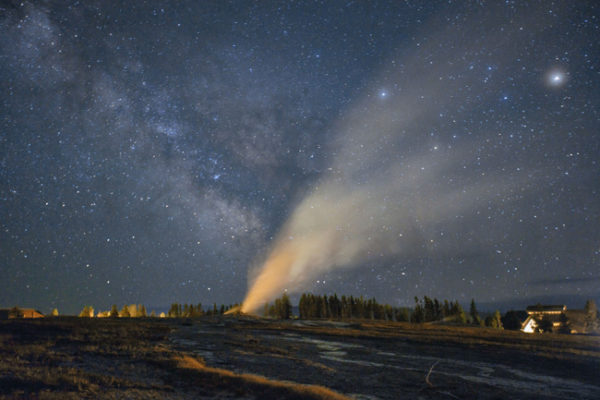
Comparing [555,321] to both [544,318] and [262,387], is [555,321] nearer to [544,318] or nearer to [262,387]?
[544,318]

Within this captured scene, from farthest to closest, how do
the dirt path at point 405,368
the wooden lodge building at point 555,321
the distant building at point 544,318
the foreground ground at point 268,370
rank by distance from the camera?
the distant building at point 544,318
the wooden lodge building at point 555,321
the dirt path at point 405,368
the foreground ground at point 268,370

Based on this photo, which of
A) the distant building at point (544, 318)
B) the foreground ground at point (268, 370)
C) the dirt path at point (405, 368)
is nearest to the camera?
the foreground ground at point (268, 370)

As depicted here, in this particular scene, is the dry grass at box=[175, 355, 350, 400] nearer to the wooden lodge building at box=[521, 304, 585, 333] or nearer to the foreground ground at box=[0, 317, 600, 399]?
the foreground ground at box=[0, 317, 600, 399]

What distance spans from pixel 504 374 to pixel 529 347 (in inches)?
632

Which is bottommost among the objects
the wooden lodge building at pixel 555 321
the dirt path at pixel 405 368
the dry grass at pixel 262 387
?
the wooden lodge building at pixel 555 321

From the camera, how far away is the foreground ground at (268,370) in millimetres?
13438

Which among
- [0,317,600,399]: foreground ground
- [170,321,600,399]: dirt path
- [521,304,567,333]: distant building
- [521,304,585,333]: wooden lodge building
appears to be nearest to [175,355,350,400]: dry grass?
[0,317,600,399]: foreground ground

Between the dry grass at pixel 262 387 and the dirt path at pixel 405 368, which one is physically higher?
the dry grass at pixel 262 387

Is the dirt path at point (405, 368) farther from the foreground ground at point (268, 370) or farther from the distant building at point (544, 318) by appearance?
the distant building at point (544, 318)

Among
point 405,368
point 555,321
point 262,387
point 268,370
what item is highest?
point 262,387

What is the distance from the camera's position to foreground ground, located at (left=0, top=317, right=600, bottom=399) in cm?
1344

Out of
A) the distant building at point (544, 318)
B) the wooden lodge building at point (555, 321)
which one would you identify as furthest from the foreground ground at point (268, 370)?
the distant building at point (544, 318)

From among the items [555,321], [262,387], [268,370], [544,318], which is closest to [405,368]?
[268,370]

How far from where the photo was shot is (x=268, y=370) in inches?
768
